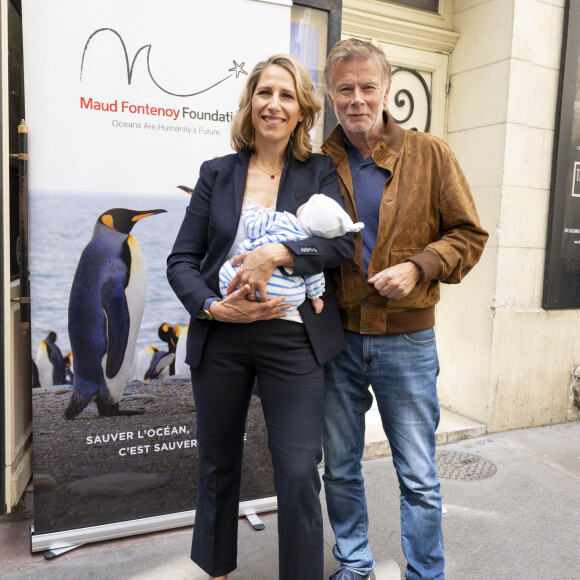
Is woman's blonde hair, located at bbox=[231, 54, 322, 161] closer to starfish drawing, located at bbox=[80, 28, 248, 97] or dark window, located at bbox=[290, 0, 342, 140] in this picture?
starfish drawing, located at bbox=[80, 28, 248, 97]

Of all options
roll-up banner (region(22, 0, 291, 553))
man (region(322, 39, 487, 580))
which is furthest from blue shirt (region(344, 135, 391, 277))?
roll-up banner (region(22, 0, 291, 553))

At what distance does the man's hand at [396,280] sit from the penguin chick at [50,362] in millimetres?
1529

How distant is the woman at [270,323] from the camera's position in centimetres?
205

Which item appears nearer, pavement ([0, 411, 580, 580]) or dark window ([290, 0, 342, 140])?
pavement ([0, 411, 580, 580])

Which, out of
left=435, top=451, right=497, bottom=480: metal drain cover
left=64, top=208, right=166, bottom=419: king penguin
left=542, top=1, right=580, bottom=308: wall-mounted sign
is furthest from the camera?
left=542, top=1, right=580, bottom=308: wall-mounted sign

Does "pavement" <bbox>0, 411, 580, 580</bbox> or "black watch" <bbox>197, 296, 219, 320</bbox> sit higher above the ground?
"black watch" <bbox>197, 296, 219, 320</bbox>

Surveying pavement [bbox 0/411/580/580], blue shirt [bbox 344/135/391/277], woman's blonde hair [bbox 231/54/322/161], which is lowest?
pavement [bbox 0/411/580/580]

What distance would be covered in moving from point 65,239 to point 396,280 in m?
1.55

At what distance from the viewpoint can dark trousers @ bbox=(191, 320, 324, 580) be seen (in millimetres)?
2051

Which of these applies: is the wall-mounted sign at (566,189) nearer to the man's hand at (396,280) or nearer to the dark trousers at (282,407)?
the man's hand at (396,280)

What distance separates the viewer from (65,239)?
267 centimetres

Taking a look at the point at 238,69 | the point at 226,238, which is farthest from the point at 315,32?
the point at 226,238

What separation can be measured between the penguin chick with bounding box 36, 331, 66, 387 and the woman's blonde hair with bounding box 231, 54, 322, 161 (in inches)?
49.7

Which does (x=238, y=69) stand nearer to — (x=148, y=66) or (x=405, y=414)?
(x=148, y=66)
